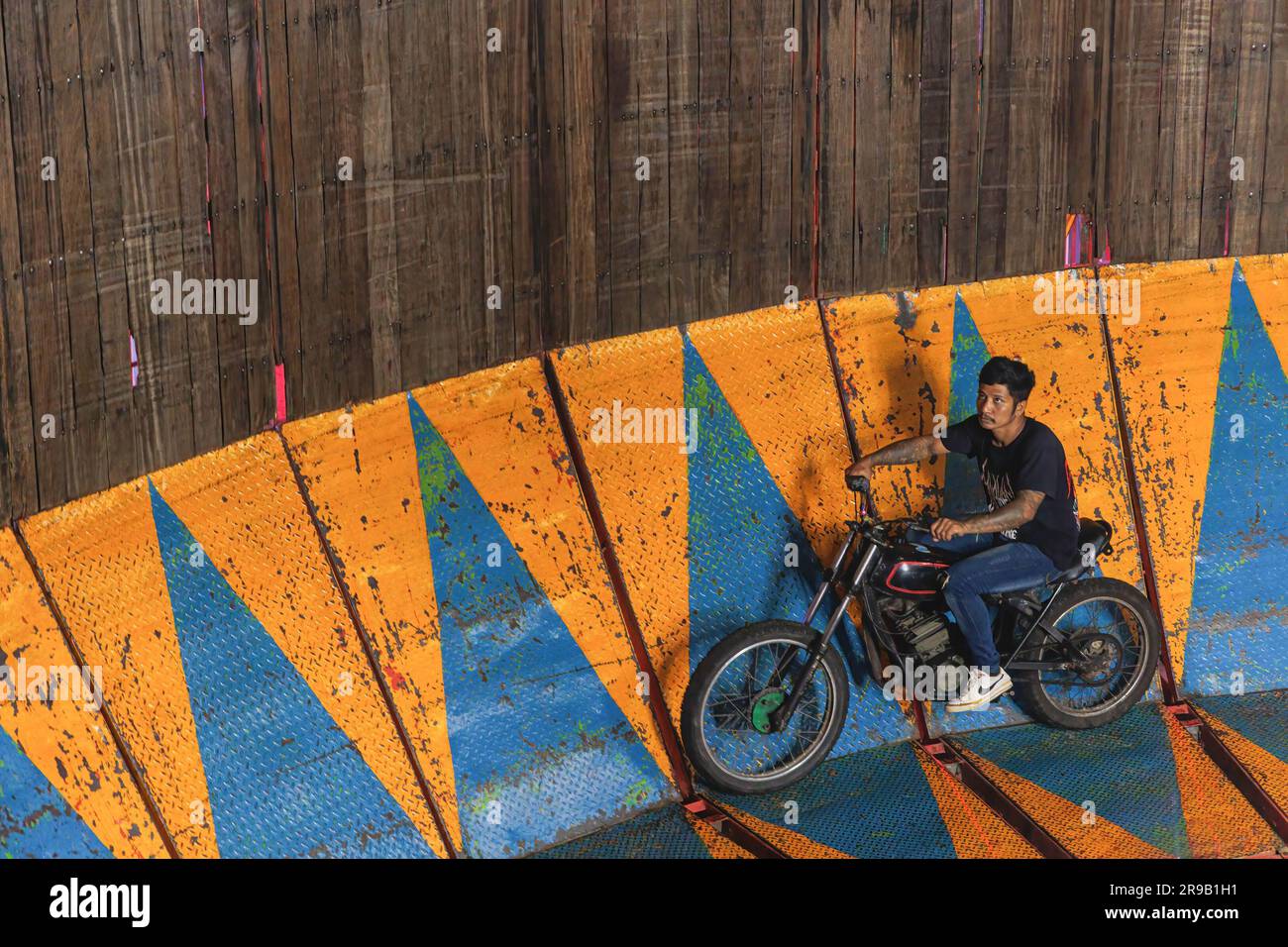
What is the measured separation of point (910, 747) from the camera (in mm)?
7496

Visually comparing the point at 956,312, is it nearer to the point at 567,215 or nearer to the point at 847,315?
the point at 847,315

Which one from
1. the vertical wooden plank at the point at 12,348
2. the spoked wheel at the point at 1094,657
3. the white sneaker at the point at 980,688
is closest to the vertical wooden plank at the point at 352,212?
the vertical wooden plank at the point at 12,348

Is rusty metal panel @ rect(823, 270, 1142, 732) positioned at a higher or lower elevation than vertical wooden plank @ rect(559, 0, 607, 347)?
lower

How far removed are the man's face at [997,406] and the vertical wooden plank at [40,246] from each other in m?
3.80

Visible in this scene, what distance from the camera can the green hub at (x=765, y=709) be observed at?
690 cm

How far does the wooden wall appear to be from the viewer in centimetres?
635

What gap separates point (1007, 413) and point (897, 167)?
2.04 m

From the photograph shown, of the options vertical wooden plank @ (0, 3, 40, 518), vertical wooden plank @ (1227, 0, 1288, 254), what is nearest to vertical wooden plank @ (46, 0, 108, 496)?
vertical wooden plank @ (0, 3, 40, 518)

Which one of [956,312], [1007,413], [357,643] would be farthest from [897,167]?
[357,643]

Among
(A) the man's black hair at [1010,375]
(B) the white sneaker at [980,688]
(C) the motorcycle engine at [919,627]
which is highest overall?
(A) the man's black hair at [1010,375]

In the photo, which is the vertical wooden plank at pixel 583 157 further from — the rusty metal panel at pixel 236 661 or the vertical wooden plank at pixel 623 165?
the rusty metal panel at pixel 236 661

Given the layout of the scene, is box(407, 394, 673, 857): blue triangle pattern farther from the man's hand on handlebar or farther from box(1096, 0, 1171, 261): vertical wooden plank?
box(1096, 0, 1171, 261): vertical wooden plank

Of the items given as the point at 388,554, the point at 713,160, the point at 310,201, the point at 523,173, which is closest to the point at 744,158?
the point at 713,160

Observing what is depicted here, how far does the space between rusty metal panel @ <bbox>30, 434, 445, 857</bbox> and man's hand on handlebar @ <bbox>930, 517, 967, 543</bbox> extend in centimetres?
240
